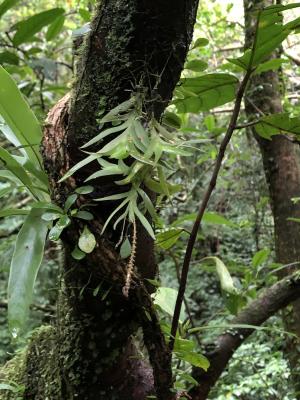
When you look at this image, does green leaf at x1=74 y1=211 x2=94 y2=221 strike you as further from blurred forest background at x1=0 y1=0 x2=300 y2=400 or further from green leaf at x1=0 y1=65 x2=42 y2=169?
blurred forest background at x1=0 y1=0 x2=300 y2=400

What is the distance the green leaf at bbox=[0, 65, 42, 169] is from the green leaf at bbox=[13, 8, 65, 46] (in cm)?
65

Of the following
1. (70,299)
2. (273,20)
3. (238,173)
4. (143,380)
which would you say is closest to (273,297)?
(143,380)

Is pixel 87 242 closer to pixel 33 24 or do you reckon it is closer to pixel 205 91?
pixel 205 91

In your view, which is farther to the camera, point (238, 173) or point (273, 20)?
point (238, 173)

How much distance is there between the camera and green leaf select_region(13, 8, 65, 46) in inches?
51.4

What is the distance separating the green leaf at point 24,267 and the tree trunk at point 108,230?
4 cm

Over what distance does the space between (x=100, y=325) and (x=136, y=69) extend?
1.37ft

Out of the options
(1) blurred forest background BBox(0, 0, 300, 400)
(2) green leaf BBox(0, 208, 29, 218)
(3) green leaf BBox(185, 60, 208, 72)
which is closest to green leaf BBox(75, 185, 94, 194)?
(2) green leaf BBox(0, 208, 29, 218)

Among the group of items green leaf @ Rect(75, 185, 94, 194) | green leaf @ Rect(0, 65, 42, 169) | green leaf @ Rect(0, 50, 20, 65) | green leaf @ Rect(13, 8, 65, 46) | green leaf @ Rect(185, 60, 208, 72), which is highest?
green leaf @ Rect(13, 8, 65, 46)

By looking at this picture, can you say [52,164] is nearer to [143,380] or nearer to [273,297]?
[143,380]

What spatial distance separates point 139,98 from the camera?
24.9 inches

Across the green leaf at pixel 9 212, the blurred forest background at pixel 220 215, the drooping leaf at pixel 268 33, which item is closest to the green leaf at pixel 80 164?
the green leaf at pixel 9 212

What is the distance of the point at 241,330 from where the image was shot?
3.47ft

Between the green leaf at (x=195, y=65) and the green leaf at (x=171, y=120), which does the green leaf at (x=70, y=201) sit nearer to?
the green leaf at (x=171, y=120)
